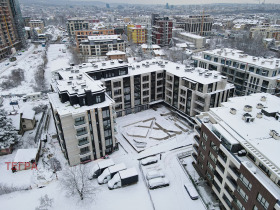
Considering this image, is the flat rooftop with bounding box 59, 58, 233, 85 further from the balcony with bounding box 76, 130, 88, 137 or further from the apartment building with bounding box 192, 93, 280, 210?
the balcony with bounding box 76, 130, 88, 137

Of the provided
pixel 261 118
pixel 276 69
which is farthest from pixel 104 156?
pixel 276 69

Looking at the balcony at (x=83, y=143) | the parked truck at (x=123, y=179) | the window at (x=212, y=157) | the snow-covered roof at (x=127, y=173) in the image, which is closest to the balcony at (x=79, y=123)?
the balcony at (x=83, y=143)

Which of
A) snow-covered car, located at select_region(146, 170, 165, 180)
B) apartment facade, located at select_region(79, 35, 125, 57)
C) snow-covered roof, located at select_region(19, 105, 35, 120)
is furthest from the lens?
apartment facade, located at select_region(79, 35, 125, 57)

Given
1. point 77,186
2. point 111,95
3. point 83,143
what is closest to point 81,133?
point 83,143

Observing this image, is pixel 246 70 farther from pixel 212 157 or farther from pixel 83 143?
pixel 83 143

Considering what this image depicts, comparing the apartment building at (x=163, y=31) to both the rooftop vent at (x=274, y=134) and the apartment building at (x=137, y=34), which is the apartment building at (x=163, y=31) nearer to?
the apartment building at (x=137, y=34)

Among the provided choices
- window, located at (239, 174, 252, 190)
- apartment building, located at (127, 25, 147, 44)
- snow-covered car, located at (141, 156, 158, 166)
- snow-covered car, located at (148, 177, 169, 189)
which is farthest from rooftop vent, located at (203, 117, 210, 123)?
apartment building, located at (127, 25, 147, 44)

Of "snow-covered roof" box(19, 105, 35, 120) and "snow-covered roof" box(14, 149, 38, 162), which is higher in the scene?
"snow-covered roof" box(19, 105, 35, 120)
